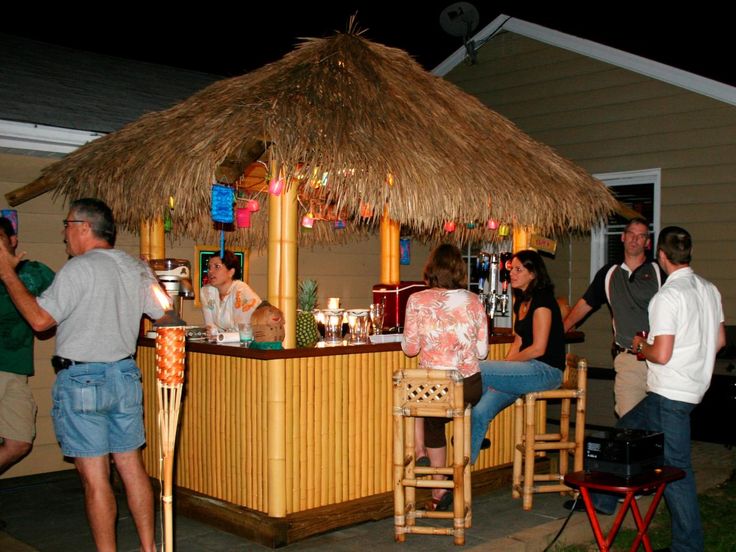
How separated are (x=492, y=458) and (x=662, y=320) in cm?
250

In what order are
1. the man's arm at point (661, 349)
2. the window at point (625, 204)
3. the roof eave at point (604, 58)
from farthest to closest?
the window at point (625, 204)
the roof eave at point (604, 58)
the man's arm at point (661, 349)

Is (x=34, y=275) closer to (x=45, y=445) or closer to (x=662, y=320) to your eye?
(x=45, y=445)

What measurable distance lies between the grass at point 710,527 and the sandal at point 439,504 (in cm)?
87

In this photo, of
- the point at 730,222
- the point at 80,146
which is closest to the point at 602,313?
the point at 730,222

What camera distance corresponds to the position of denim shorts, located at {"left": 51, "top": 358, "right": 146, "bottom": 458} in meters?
4.31

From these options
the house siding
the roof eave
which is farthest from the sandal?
the roof eave

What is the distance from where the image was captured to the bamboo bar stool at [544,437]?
20.2 feet

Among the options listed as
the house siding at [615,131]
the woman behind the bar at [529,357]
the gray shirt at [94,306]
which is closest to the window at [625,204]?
the house siding at [615,131]

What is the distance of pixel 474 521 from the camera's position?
5.88m

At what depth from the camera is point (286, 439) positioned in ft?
17.7

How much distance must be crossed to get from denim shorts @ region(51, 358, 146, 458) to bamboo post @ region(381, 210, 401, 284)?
4332mm

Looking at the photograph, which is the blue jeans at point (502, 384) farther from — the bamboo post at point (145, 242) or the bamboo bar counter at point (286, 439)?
the bamboo post at point (145, 242)

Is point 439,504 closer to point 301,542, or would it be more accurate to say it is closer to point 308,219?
point 301,542

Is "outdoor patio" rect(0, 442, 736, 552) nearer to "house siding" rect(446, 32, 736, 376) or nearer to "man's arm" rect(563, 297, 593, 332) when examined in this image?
"man's arm" rect(563, 297, 593, 332)
